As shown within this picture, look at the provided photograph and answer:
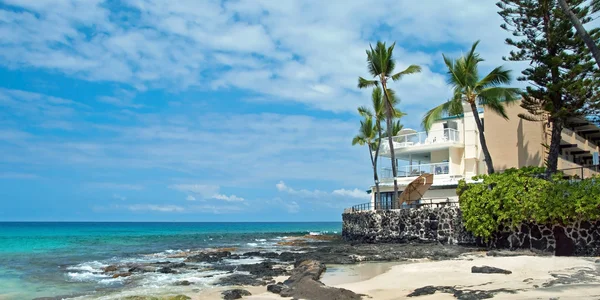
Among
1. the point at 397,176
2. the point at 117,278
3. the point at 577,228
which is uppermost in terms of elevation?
the point at 397,176

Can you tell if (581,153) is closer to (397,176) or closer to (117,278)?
(397,176)

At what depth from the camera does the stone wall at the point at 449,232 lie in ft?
61.6

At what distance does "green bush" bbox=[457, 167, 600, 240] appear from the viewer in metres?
18.2

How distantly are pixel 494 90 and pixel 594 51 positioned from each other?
38.5ft

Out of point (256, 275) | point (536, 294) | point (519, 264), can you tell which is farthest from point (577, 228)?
point (256, 275)

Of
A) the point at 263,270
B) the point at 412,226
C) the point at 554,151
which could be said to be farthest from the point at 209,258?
the point at 554,151

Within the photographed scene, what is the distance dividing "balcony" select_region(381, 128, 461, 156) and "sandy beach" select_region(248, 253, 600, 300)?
17.4m

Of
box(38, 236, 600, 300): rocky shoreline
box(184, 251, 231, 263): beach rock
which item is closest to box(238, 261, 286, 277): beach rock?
box(38, 236, 600, 300): rocky shoreline

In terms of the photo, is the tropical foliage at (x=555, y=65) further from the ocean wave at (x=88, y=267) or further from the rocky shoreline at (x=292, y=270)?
the ocean wave at (x=88, y=267)

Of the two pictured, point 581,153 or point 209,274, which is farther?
point 581,153

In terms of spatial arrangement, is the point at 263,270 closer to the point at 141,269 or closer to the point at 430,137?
the point at 141,269

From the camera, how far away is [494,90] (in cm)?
2439

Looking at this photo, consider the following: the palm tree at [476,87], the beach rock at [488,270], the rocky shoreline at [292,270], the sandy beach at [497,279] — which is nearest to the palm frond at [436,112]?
the palm tree at [476,87]

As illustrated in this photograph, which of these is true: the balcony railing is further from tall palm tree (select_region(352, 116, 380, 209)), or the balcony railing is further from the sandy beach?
the sandy beach
